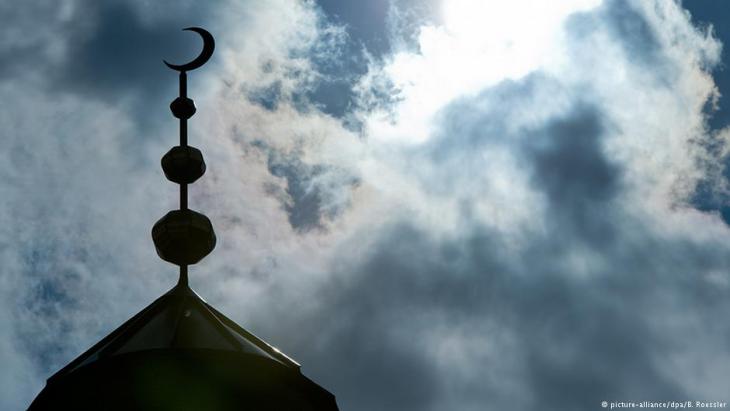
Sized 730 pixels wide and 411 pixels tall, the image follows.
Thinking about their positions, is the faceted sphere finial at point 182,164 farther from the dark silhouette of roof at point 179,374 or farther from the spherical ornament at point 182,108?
the dark silhouette of roof at point 179,374

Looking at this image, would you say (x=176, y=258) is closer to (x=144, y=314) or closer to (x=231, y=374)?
(x=144, y=314)

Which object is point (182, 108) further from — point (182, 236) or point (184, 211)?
point (182, 236)

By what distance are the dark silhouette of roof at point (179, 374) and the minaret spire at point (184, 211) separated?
130cm

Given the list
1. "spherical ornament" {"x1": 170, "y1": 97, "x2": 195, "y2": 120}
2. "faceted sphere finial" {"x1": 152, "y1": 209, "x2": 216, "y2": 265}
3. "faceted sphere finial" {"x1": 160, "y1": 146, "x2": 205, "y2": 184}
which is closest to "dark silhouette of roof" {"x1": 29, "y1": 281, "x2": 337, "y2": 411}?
"faceted sphere finial" {"x1": 152, "y1": 209, "x2": 216, "y2": 265}

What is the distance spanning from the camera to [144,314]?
8188mm

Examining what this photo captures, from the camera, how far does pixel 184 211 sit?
9.45m

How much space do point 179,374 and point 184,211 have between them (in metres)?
2.44

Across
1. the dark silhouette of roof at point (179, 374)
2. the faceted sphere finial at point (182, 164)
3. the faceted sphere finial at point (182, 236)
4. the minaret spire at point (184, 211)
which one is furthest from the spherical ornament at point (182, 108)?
the dark silhouette of roof at point (179, 374)

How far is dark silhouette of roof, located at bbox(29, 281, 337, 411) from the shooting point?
7320 millimetres

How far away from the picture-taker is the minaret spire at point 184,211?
9336 millimetres

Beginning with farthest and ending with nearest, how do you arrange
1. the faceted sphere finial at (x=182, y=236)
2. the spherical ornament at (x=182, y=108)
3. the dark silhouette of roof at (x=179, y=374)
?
the spherical ornament at (x=182, y=108), the faceted sphere finial at (x=182, y=236), the dark silhouette of roof at (x=179, y=374)

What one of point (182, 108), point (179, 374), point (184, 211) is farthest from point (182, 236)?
point (179, 374)

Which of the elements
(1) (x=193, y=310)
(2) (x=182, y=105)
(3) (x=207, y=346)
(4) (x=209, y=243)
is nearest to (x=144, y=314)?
(1) (x=193, y=310)

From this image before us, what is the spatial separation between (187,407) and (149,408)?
0.91 ft
